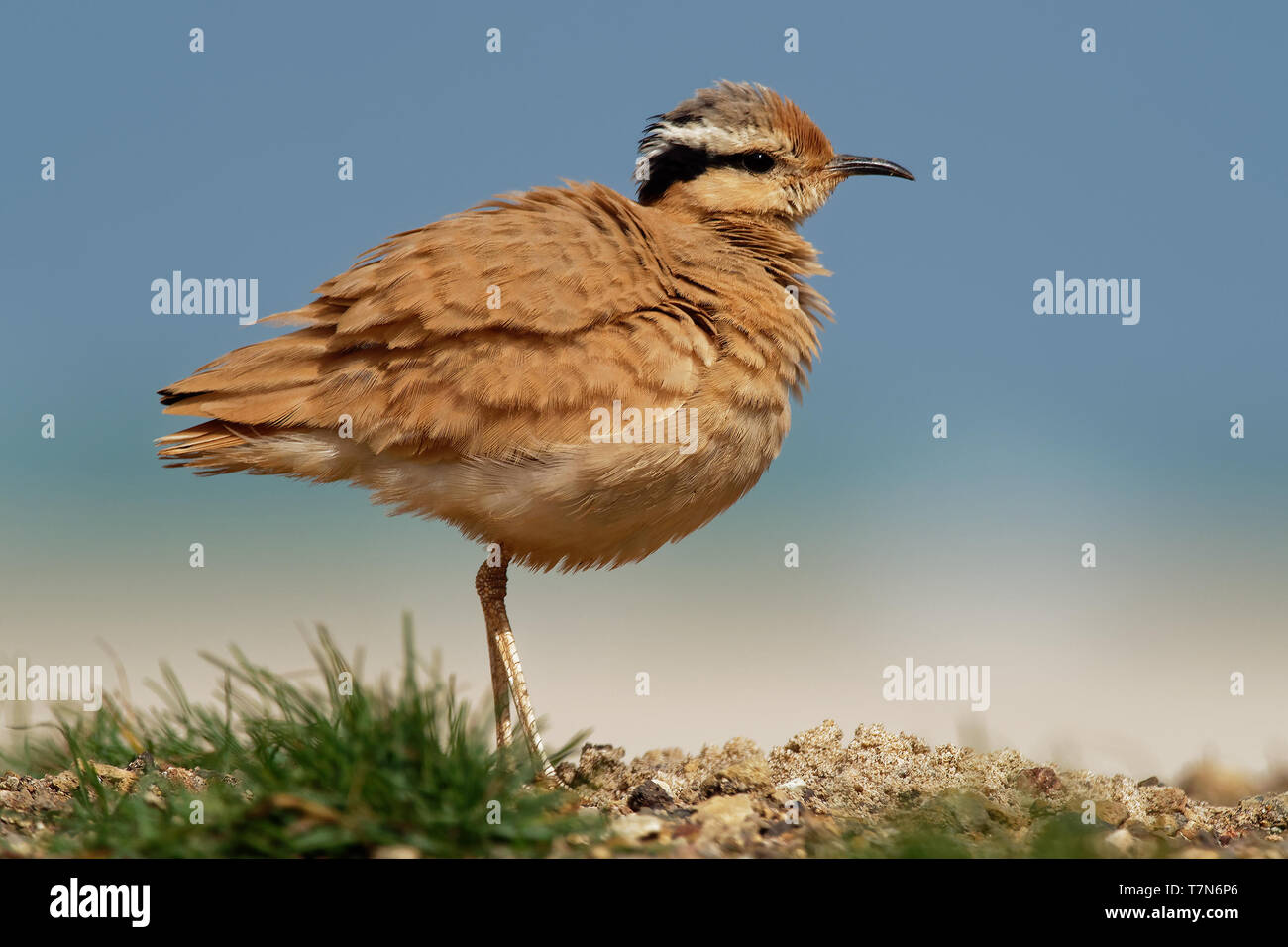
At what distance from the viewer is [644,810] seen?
5.29 meters

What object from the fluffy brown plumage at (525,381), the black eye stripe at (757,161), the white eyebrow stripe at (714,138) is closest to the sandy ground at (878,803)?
the fluffy brown plumage at (525,381)

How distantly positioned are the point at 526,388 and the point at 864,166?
325 cm

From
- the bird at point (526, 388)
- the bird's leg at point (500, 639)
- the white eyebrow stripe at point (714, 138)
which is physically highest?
the white eyebrow stripe at point (714, 138)

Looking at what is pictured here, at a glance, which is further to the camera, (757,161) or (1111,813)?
(757,161)

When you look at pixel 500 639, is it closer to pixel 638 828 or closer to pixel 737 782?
pixel 737 782

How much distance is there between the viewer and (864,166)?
7609 mm

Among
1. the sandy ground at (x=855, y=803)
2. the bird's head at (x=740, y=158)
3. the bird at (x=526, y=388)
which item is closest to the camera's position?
the sandy ground at (x=855, y=803)

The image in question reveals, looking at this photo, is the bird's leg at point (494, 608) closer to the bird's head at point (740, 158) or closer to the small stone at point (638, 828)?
the small stone at point (638, 828)

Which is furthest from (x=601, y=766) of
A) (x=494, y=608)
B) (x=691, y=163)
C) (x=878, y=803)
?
(x=691, y=163)

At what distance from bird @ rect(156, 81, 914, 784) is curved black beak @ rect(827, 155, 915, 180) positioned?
4.51 feet

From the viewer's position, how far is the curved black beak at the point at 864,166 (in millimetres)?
7574
